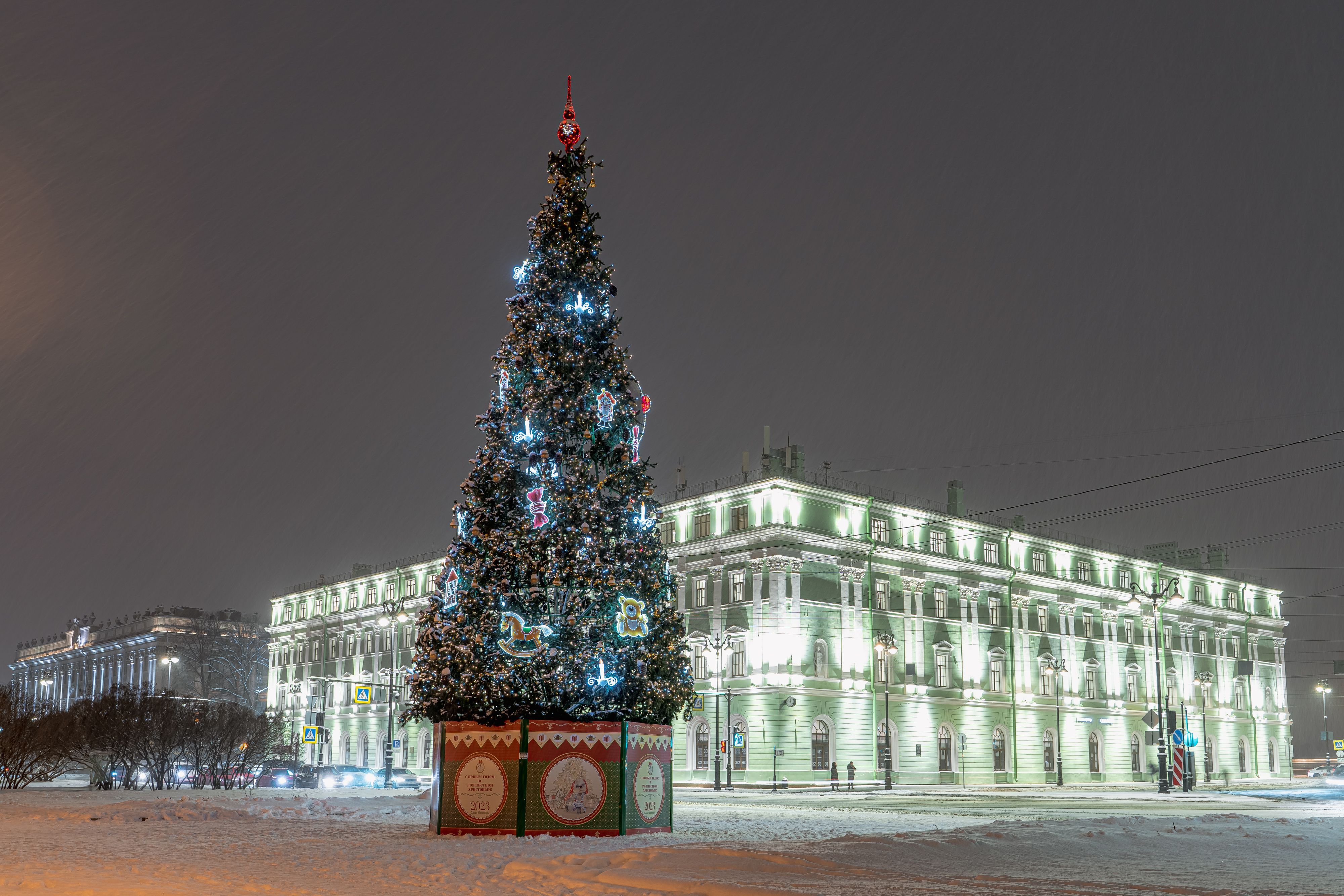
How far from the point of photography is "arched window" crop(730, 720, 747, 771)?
206ft

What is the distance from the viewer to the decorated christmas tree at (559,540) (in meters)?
21.1

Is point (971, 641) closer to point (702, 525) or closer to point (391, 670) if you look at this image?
point (702, 525)

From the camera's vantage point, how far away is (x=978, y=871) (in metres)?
14.2

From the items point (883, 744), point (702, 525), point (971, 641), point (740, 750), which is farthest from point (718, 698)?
point (971, 641)

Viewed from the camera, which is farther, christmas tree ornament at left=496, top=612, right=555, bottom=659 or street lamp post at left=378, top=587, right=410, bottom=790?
street lamp post at left=378, top=587, right=410, bottom=790

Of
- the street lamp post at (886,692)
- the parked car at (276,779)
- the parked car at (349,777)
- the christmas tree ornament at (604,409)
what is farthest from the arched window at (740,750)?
the christmas tree ornament at (604,409)

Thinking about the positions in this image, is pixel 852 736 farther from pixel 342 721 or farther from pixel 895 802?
pixel 342 721

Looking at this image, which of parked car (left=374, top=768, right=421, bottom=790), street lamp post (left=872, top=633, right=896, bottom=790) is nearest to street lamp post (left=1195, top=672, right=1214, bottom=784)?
street lamp post (left=872, top=633, right=896, bottom=790)

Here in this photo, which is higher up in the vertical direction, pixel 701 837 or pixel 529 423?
pixel 529 423

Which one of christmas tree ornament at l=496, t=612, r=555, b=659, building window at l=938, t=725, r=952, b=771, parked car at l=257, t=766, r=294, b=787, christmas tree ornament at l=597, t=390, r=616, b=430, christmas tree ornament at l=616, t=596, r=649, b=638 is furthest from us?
building window at l=938, t=725, r=952, b=771

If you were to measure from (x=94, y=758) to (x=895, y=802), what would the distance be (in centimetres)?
3179

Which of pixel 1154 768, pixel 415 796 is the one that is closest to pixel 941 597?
pixel 1154 768

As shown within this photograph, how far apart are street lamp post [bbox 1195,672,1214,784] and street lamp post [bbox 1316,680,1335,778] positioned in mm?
7355

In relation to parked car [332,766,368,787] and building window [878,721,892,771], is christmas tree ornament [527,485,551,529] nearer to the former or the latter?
parked car [332,766,368,787]
